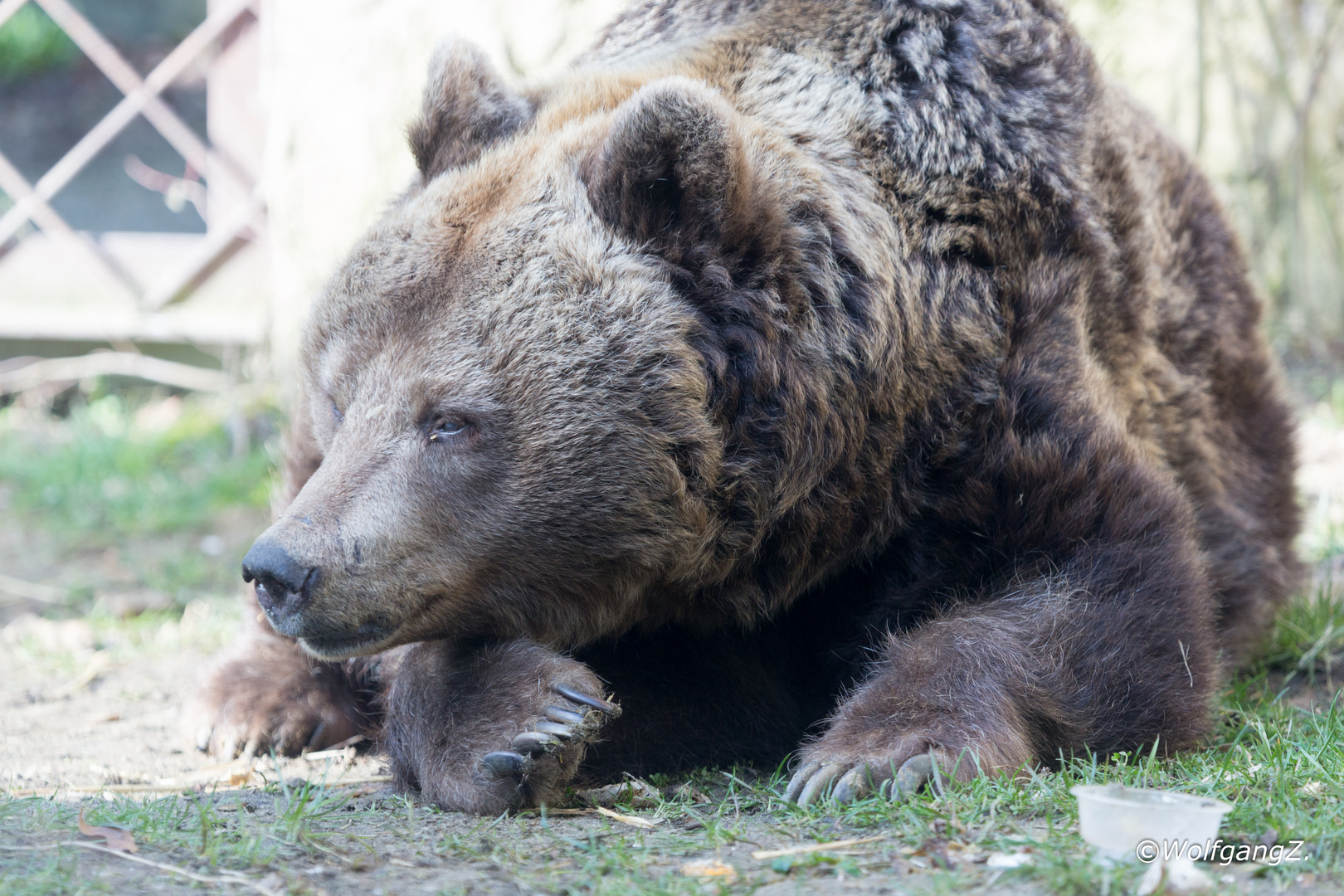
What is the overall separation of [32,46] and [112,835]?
19014mm

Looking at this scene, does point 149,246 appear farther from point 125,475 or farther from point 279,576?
point 279,576

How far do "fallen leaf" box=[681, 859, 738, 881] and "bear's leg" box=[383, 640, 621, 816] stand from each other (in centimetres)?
57

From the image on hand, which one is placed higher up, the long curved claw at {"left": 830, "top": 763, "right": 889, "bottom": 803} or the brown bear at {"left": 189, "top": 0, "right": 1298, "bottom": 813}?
the brown bear at {"left": 189, "top": 0, "right": 1298, "bottom": 813}

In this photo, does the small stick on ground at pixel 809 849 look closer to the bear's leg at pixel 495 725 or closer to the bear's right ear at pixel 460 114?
the bear's leg at pixel 495 725

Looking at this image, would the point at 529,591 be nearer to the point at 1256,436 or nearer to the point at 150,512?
the point at 1256,436

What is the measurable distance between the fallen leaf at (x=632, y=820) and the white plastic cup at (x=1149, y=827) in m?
0.92

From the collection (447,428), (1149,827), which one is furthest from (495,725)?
(1149,827)

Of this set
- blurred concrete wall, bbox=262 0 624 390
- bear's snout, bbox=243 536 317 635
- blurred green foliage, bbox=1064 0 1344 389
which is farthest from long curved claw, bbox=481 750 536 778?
blurred green foliage, bbox=1064 0 1344 389

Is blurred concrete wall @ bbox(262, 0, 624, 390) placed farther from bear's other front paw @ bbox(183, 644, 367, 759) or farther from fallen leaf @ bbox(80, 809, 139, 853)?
fallen leaf @ bbox(80, 809, 139, 853)

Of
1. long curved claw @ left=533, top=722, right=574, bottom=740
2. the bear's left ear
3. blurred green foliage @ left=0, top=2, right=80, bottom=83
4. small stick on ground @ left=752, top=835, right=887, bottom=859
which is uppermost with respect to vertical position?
blurred green foliage @ left=0, top=2, right=80, bottom=83

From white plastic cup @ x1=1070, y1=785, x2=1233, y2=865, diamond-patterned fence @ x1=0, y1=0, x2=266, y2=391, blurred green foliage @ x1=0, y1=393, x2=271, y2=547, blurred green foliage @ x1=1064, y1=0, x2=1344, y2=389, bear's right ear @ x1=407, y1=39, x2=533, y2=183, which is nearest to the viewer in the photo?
white plastic cup @ x1=1070, y1=785, x2=1233, y2=865

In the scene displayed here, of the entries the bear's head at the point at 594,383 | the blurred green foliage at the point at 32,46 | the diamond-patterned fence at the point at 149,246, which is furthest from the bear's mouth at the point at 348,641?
the blurred green foliage at the point at 32,46

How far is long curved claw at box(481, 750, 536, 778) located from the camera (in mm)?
2822

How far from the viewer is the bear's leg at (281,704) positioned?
3.76 meters
